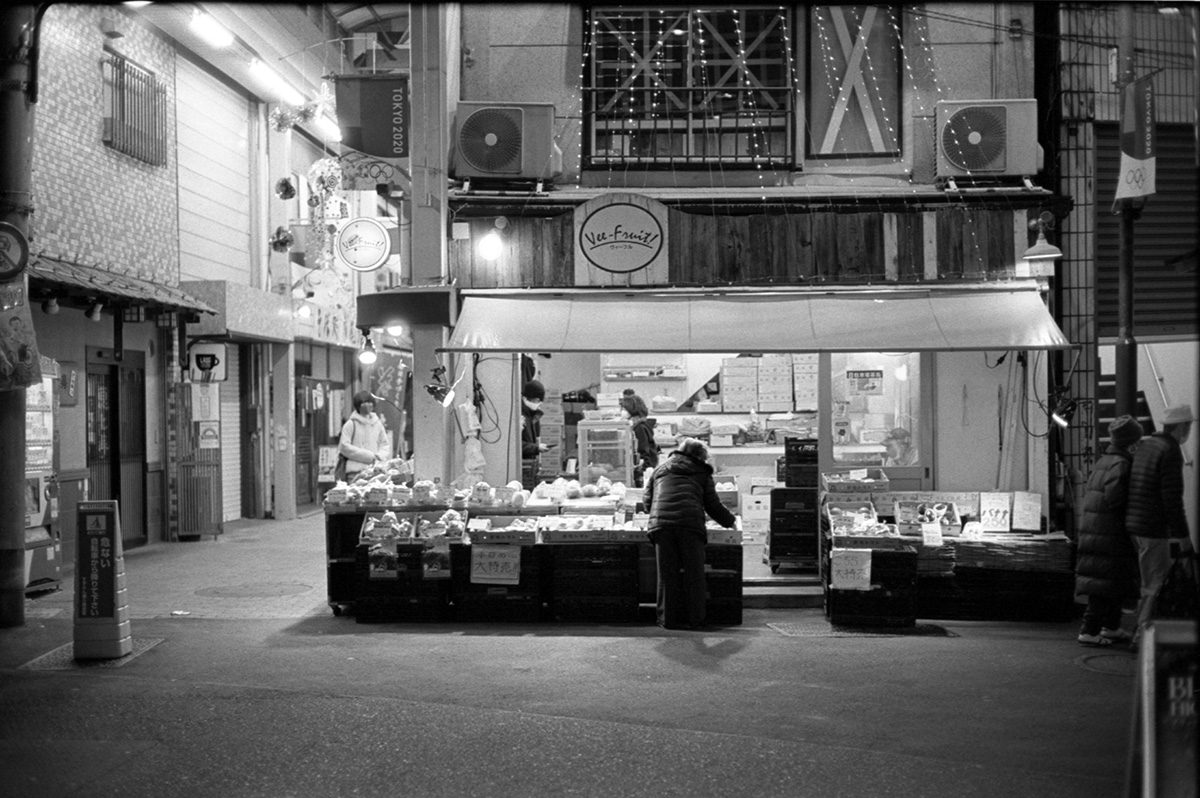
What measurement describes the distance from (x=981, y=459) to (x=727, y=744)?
7236mm

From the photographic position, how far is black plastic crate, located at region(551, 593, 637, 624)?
1156cm

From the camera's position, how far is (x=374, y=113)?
13242 millimetres

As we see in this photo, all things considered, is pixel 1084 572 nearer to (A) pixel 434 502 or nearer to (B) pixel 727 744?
(B) pixel 727 744

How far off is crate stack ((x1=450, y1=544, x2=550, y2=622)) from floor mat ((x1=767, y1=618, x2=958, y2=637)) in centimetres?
244

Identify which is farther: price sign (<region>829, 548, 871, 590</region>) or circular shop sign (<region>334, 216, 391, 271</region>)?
circular shop sign (<region>334, 216, 391, 271</region>)

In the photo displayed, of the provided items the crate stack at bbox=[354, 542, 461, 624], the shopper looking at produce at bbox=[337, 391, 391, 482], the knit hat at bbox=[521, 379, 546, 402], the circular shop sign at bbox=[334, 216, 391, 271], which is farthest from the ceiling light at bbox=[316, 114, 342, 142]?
the crate stack at bbox=[354, 542, 461, 624]

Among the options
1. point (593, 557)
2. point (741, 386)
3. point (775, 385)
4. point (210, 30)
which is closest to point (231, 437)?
point (210, 30)

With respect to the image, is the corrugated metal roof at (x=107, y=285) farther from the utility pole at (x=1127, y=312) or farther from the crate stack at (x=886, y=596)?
the utility pole at (x=1127, y=312)

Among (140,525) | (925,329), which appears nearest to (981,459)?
(925,329)

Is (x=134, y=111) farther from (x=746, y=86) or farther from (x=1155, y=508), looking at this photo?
(x=1155, y=508)

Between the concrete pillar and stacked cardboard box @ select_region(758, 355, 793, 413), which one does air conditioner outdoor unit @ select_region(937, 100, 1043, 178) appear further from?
the concrete pillar

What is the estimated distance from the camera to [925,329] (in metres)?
12.4

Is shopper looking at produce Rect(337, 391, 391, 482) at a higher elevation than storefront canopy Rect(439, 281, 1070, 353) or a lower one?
lower

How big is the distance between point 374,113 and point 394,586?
5488 millimetres
